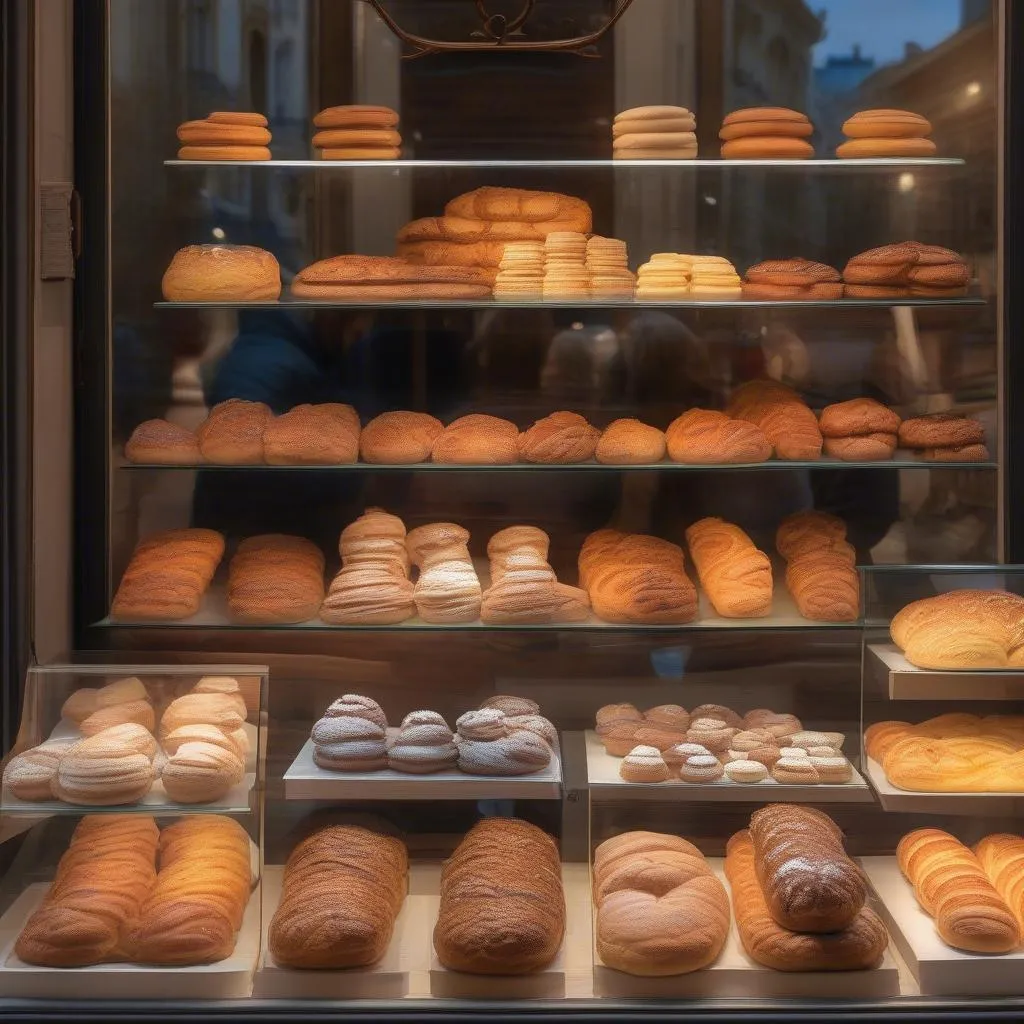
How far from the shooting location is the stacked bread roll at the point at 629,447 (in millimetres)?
3832

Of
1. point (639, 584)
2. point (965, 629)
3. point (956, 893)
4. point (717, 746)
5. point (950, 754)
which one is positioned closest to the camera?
point (956, 893)

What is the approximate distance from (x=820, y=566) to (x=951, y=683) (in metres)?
0.64

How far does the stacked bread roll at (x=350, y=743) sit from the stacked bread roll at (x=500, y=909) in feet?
1.13

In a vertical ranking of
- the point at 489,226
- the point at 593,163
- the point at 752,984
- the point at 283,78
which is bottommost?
the point at 752,984

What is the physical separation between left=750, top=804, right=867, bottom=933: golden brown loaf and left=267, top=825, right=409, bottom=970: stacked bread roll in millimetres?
937

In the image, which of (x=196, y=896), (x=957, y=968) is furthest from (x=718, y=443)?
(x=196, y=896)

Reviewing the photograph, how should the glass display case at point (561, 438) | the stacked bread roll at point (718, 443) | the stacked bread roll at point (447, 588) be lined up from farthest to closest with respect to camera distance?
the stacked bread roll at point (718, 443), the stacked bread roll at point (447, 588), the glass display case at point (561, 438)

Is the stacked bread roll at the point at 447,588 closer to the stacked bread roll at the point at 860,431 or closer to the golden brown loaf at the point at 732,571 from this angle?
the golden brown loaf at the point at 732,571

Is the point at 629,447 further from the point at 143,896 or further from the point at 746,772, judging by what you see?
the point at 143,896

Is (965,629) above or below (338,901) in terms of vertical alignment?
above

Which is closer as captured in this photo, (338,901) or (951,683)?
(338,901)

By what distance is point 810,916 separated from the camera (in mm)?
3061

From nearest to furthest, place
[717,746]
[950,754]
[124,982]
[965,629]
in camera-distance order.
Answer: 1. [124,982]
2. [965,629]
3. [950,754]
4. [717,746]

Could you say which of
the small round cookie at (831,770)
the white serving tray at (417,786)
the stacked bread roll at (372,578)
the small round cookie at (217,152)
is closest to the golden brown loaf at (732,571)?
the small round cookie at (831,770)
